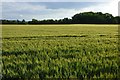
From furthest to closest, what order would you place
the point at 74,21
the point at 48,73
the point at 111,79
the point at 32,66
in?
the point at 74,21, the point at 32,66, the point at 48,73, the point at 111,79

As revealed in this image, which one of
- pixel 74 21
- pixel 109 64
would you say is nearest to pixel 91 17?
pixel 74 21

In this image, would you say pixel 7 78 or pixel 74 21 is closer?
pixel 7 78

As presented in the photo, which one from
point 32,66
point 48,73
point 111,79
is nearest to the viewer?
point 111,79

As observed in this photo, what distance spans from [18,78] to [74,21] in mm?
120475

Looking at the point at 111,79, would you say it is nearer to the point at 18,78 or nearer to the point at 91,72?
the point at 91,72

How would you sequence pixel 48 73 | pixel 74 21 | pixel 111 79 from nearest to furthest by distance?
pixel 111 79
pixel 48 73
pixel 74 21

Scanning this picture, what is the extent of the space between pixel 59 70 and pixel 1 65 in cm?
212

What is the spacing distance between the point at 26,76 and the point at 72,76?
1207mm

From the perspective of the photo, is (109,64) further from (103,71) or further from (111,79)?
(111,79)

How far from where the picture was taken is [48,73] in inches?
272

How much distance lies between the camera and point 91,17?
131m

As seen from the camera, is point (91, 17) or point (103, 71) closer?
point (103, 71)

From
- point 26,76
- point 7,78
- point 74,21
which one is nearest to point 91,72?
point 26,76

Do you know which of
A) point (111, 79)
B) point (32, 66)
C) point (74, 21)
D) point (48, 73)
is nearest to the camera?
point (111, 79)
